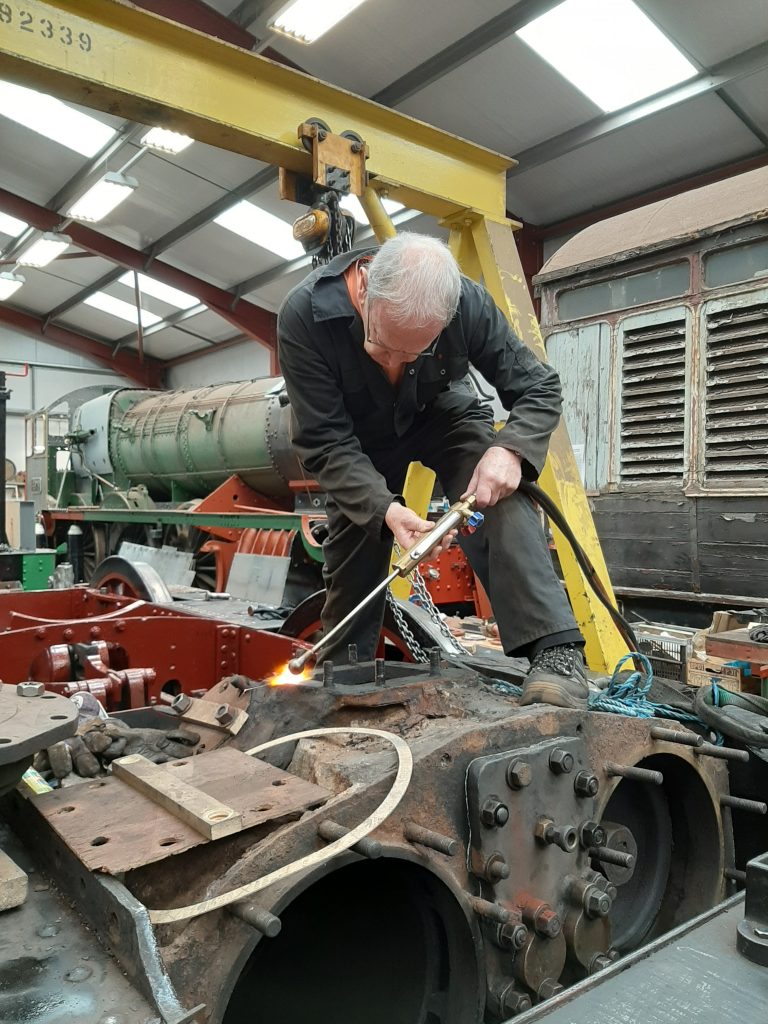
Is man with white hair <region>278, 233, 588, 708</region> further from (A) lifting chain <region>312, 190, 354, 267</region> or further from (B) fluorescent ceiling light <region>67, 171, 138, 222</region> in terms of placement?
(B) fluorescent ceiling light <region>67, 171, 138, 222</region>

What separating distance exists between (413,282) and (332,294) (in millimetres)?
406

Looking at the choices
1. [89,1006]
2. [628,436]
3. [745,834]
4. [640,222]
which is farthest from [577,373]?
[89,1006]

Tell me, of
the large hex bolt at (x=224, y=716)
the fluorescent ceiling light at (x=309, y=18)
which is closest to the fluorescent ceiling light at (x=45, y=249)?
the fluorescent ceiling light at (x=309, y=18)

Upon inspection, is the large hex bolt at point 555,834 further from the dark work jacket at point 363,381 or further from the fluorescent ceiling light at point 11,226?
the fluorescent ceiling light at point 11,226

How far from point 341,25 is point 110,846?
8.69m

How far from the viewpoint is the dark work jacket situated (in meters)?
2.12

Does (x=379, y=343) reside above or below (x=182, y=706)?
above

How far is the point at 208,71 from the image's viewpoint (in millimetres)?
2646

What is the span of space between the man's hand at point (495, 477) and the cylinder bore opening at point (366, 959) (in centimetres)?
91

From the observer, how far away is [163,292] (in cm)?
1767

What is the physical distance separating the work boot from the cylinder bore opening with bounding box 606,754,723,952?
23 centimetres

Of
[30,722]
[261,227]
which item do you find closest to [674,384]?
[30,722]

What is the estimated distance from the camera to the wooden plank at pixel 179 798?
3.77 ft

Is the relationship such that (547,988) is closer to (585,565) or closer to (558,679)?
(558,679)
